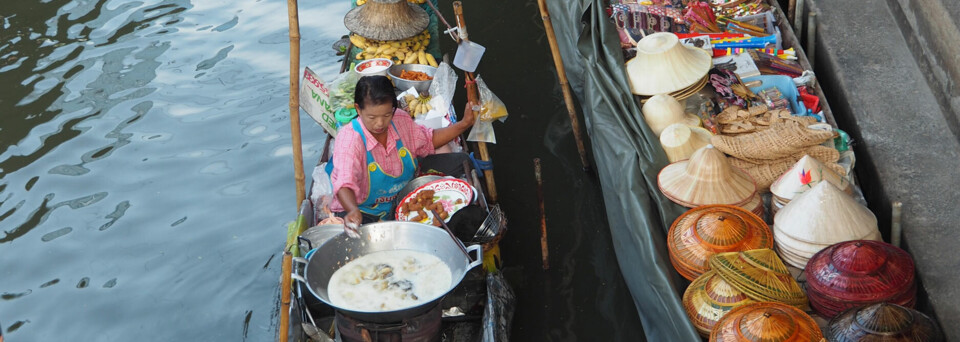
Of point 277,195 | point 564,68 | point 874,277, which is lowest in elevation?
point 277,195

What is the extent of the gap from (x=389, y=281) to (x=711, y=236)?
1.38 meters

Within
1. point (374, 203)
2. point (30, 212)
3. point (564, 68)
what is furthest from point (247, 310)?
point (564, 68)

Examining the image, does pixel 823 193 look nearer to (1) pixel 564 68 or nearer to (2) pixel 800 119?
(2) pixel 800 119

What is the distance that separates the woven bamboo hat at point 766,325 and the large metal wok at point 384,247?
1006 mm

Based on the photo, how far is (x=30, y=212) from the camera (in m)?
6.13

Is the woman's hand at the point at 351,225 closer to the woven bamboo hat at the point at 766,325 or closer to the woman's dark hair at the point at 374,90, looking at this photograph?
the woman's dark hair at the point at 374,90

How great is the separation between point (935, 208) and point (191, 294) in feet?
13.8

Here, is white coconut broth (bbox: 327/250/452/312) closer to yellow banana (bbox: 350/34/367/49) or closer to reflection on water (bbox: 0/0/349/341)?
reflection on water (bbox: 0/0/349/341)

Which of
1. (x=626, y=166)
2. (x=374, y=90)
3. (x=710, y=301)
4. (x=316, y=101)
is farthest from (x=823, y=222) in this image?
(x=316, y=101)

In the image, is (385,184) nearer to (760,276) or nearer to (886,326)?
(760,276)

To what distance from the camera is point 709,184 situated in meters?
3.87

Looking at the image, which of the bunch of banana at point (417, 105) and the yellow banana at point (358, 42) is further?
the yellow banana at point (358, 42)

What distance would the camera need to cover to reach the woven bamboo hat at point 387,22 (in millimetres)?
5895

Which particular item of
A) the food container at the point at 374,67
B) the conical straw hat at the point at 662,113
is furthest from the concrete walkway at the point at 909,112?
the food container at the point at 374,67
